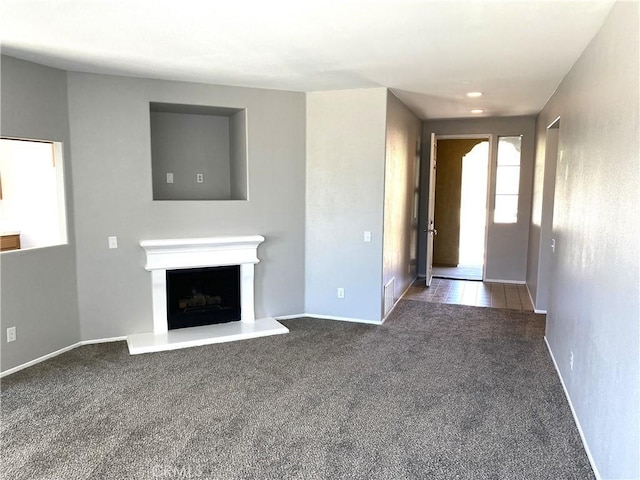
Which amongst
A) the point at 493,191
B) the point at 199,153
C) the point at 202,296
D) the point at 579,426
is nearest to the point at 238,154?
the point at 199,153

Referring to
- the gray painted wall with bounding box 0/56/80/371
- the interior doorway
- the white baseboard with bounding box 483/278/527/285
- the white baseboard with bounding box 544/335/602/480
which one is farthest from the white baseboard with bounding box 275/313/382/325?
the interior doorway

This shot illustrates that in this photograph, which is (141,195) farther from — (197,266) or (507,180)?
(507,180)

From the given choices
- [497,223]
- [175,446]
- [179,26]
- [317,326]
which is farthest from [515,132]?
[175,446]

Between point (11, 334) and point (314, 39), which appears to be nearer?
point (314, 39)

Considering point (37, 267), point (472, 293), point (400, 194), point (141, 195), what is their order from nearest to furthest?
point (37, 267) → point (141, 195) → point (400, 194) → point (472, 293)

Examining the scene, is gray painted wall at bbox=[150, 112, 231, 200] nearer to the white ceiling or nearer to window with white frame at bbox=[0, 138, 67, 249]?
the white ceiling

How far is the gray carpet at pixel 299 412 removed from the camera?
8.08 feet

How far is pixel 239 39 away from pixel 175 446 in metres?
2.64

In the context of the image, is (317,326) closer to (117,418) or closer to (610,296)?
(117,418)

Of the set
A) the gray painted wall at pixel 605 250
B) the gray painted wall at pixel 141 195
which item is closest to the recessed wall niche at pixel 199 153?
the gray painted wall at pixel 141 195

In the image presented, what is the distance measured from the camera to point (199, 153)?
16.8 ft

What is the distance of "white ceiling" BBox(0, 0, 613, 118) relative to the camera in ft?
8.30

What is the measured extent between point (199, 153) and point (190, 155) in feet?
0.35

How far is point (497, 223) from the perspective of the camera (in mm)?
7145
